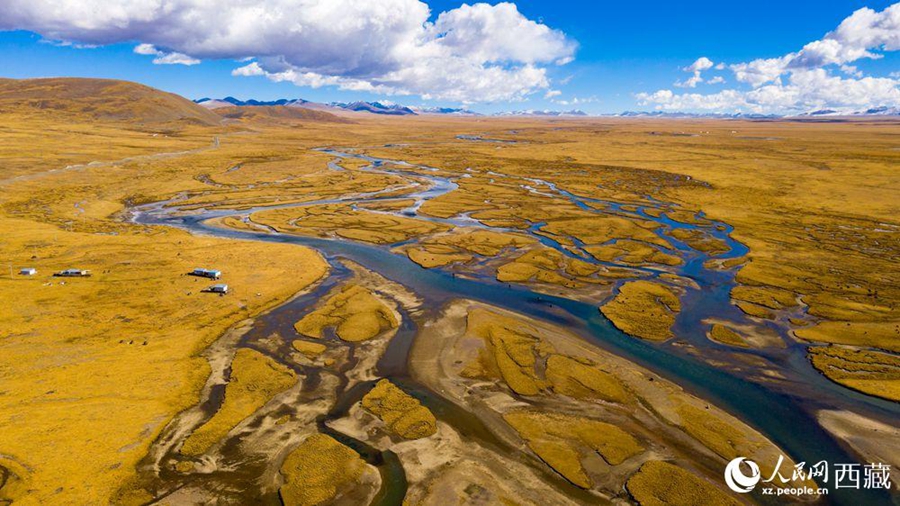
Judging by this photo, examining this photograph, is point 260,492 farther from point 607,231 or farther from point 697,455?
point 607,231


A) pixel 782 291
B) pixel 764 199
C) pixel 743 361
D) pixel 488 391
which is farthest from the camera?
pixel 764 199

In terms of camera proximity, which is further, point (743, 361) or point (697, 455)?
point (743, 361)

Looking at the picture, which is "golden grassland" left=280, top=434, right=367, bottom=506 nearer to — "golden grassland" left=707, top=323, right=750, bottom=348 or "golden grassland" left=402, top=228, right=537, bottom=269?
"golden grassland" left=402, top=228, right=537, bottom=269

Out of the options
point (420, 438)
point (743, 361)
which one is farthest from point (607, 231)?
point (420, 438)

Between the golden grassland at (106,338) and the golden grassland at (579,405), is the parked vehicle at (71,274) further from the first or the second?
the golden grassland at (579,405)

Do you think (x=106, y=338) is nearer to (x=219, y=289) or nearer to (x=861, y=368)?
(x=219, y=289)

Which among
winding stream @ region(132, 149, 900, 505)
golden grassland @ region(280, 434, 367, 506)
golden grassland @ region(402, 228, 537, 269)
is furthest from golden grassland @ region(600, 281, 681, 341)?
golden grassland @ region(280, 434, 367, 506)

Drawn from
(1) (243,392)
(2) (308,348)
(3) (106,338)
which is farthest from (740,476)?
(3) (106,338)
